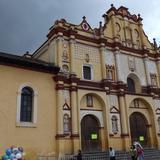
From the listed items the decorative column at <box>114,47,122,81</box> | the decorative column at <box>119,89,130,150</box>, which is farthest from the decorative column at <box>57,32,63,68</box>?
the decorative column at <box>119,89,130,150</box>

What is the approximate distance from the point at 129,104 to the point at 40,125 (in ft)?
31.7

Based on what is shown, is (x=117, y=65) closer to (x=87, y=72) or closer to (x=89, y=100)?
(x=87, y=72)

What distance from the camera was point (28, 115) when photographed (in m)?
19.6

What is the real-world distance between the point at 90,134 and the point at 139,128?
19.6 ft

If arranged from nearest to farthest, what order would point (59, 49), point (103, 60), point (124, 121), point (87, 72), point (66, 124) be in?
point (66, 124), point (59, 49), point (124, 121), point (87, 72), point (103, 60)

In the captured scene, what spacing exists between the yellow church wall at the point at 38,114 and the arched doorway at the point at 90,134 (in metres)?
3.08

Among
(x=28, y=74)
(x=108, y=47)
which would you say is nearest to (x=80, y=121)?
(x=28, y=74)

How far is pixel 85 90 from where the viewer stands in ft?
73.7

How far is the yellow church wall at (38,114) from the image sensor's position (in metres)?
18.2

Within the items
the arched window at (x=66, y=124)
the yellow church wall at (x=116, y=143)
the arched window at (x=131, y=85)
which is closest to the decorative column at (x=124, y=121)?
the yellow church wall at (x=116, y=143)

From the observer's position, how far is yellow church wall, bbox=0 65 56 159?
59.7 feet

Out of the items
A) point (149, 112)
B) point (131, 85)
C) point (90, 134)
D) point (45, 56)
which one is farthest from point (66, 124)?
point (149, 112)

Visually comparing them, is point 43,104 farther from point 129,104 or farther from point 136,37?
point 136,37

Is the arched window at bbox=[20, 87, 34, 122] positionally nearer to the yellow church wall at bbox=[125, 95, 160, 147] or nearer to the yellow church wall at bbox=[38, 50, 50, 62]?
the yellow church wall at bbox=[38, 50, 50, 62]
